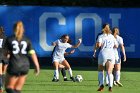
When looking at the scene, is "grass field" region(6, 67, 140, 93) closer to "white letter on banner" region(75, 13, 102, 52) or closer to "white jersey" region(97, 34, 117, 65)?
"white jersey" region(97, 34, 117, 65)

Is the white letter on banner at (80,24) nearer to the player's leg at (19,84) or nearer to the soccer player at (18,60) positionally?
the soccer player at (18,60)

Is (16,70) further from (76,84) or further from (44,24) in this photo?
(44,24)

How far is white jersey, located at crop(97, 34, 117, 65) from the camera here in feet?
68.2

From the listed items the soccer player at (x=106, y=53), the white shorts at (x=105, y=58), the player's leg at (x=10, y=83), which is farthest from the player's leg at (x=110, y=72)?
the player's leg at (x=10, y=83)

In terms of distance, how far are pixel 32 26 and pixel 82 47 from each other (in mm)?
2765

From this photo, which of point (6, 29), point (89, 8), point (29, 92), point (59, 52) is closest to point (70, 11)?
point (89, 8)

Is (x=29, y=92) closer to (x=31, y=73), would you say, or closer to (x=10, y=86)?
(x=10, y=86)

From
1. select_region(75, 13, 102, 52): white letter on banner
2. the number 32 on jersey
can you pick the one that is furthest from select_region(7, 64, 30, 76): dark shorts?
select_region(75, 13, 102, 52): white letter on banner

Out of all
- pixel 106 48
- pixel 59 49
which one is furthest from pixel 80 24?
pixel 106 48

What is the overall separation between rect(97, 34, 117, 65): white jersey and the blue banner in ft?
41.8

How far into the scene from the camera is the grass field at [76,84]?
21109 mm

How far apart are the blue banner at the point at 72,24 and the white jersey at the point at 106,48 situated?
12.7 meters

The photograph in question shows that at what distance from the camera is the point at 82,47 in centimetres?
3388

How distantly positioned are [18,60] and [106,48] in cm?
601
